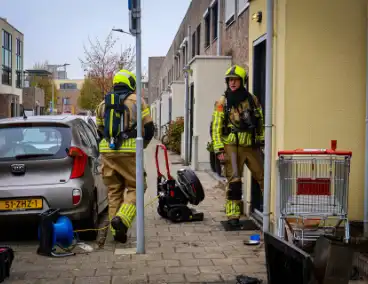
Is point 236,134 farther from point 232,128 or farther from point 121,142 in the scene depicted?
point 121,142

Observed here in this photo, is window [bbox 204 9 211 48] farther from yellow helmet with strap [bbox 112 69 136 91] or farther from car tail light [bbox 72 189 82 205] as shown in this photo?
car tail light [bbox 72 189 82 205]

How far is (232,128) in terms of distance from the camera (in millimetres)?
7496

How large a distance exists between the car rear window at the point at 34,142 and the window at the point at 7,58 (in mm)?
47896

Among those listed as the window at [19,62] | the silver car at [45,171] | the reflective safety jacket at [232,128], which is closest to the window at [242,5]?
the reflective safety jacket at [232,128]

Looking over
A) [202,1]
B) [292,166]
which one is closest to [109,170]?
[292,166]

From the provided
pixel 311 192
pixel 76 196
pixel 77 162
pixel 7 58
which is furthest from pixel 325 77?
pixel 7 58

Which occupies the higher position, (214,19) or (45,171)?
(214,19)

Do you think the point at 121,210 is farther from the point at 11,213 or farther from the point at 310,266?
the point at 310,266

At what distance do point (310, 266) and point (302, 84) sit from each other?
9.91ft

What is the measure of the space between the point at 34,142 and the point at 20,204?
815 mm

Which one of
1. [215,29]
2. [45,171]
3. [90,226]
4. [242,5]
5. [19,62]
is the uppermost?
[19,62]

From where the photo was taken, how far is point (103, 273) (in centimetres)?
566

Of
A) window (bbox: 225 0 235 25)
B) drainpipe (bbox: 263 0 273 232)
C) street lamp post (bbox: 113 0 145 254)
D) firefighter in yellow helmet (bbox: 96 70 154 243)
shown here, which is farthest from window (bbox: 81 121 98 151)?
window (bbox: 225 0 235 25)

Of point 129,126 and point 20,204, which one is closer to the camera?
point 20,204
